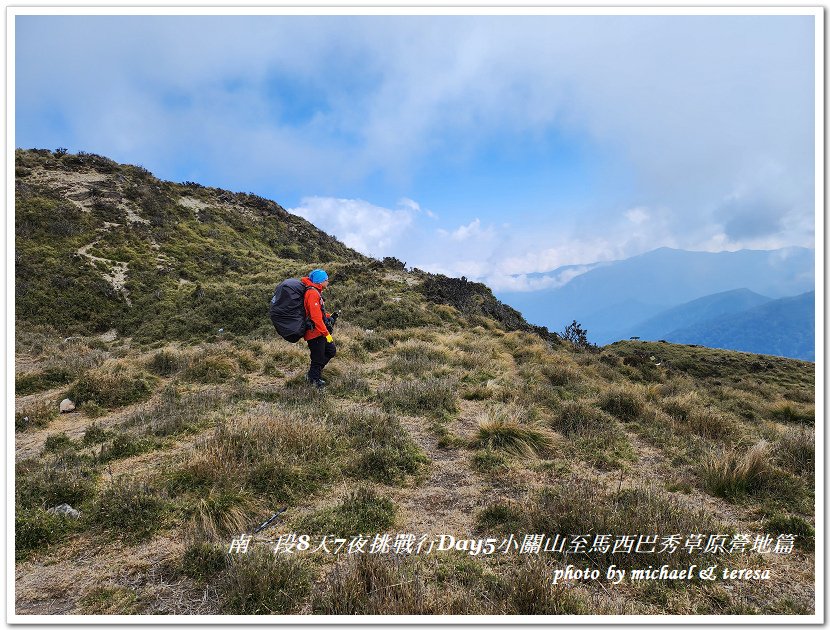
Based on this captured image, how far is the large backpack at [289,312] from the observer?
7.93 metres

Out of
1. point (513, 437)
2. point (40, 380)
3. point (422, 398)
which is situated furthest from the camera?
point (40, 380)

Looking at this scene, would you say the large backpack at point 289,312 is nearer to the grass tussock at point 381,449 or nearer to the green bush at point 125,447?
the grass tussock at point 381,449

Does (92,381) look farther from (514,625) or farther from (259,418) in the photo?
(514,625)

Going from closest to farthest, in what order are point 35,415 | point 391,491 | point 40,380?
point 391,491
point 35,415
point 40,380

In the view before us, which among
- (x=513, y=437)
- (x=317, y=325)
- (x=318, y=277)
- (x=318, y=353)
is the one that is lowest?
(x=513, y=437)

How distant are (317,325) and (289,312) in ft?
2.16

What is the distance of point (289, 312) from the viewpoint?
313 inches

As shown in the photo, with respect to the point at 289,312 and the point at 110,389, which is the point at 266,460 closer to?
the point at 289,312

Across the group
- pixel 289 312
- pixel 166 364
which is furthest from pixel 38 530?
pixel 166 364

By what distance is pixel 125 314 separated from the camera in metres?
21.8

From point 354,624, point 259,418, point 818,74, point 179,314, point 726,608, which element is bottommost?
point 726,608

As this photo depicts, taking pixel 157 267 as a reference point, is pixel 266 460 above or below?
below

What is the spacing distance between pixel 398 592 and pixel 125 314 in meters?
24.8

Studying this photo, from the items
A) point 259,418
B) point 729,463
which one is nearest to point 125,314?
point 259,418
